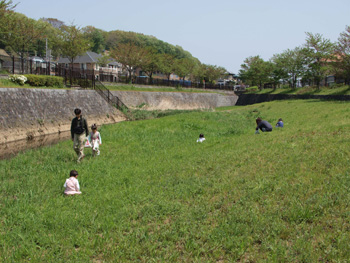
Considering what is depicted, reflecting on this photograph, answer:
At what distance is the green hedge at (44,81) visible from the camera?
2339 cm

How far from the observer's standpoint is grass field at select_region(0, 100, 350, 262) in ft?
15.1

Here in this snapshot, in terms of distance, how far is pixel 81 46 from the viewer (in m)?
42.8

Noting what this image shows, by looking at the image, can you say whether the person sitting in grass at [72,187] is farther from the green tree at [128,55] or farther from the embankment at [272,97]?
the green tree at [128,55]

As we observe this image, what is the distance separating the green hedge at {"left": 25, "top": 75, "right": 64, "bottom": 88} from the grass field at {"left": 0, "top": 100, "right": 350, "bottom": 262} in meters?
15.4

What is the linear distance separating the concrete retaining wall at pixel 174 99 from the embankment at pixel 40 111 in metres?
9.71

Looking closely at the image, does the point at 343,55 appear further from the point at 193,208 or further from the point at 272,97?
the point at 193,208

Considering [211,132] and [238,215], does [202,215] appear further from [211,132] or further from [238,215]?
[211,132]

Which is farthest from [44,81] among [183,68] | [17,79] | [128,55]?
[183,68]

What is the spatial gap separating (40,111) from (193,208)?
17.9 meters

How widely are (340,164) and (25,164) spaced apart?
10.4m

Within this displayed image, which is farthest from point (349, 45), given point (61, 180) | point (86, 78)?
point (61, 180)

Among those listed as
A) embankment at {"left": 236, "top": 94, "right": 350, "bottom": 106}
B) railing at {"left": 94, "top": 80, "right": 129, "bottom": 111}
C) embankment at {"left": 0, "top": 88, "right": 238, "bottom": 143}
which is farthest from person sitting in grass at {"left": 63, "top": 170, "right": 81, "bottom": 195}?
embankment at {"left": 236, "top": 94, "right": 350, "bottom": 106}

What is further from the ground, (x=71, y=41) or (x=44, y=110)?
(x=71, y=41)

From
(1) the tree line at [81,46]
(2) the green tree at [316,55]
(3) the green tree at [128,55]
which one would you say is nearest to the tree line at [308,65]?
(2) the green tree at [316,55]
